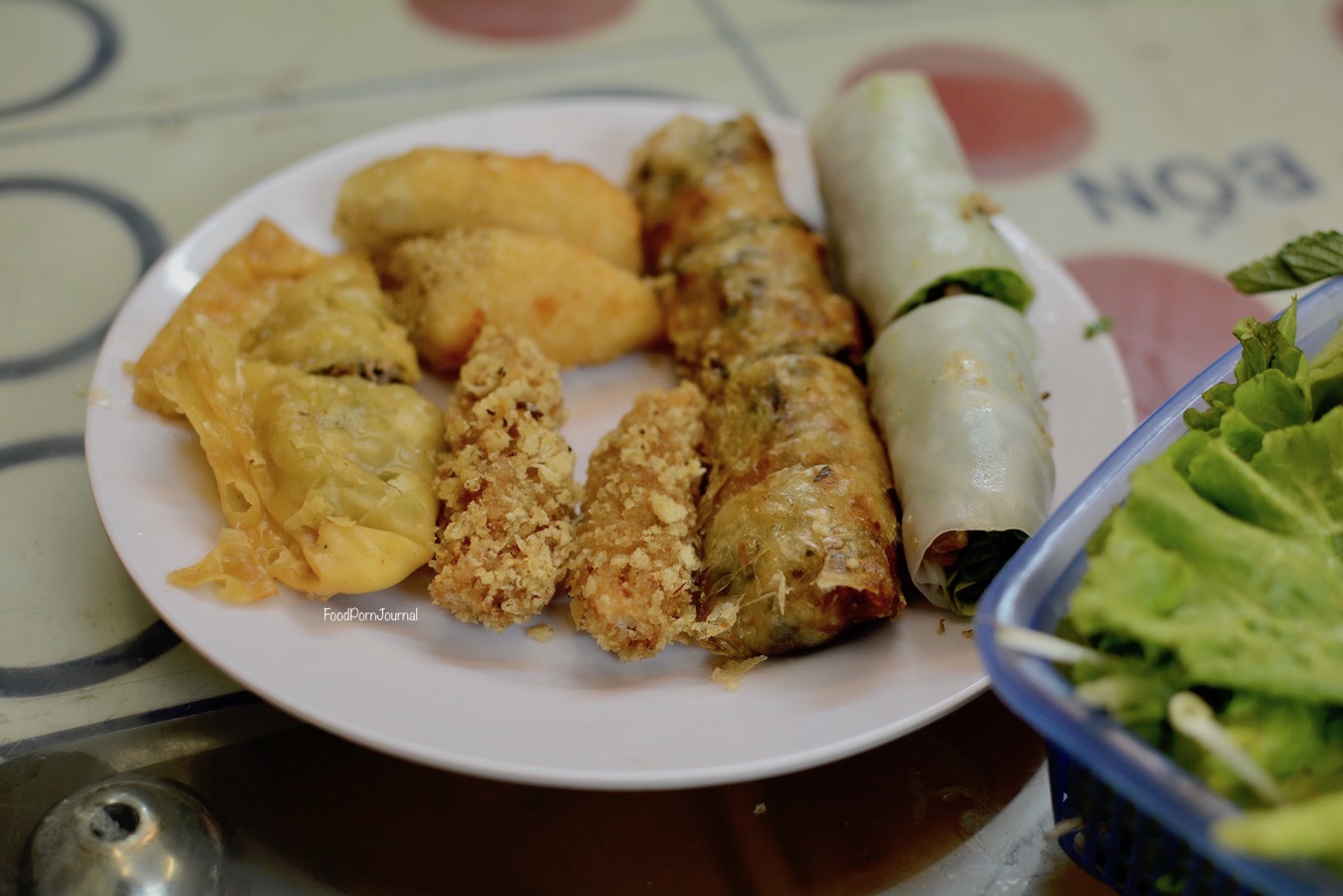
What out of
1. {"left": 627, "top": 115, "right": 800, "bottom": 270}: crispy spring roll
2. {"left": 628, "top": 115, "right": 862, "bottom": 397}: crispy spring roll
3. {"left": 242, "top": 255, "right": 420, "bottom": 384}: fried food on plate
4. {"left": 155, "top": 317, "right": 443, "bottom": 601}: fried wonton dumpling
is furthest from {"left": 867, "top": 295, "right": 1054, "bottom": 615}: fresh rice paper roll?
{"left": 242, "top": 255, "right": 420, "bottom": 384}: fried food on plate

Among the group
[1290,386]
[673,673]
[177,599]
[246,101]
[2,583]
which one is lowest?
[673,673]

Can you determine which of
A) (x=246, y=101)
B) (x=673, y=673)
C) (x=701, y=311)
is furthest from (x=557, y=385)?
(x=246, y=101)

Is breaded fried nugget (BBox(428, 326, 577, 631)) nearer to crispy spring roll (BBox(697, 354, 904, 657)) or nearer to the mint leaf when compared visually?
crispy spring roll (BBox(697, 354, 904, 657))

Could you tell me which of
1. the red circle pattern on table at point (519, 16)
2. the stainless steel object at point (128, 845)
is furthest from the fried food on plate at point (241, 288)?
the red circle pattern on table at point (519, 16)

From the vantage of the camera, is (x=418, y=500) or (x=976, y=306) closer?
(x=418, y=500)

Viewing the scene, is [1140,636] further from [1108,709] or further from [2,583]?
[2,583]

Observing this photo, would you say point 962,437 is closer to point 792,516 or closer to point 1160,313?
point 792,516

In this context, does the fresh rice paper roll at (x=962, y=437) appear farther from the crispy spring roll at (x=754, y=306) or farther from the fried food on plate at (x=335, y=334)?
the fried food on plate at (x=335, y=334)
